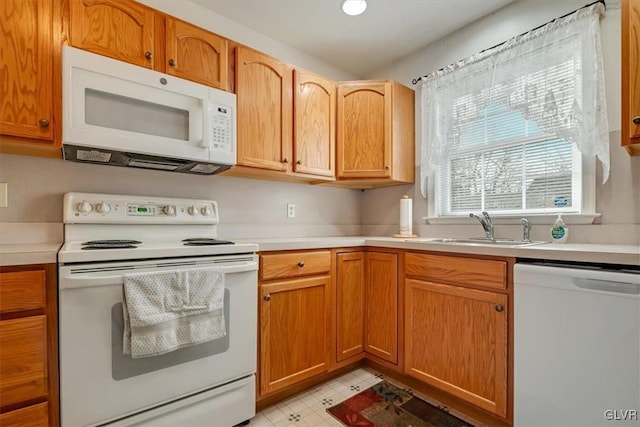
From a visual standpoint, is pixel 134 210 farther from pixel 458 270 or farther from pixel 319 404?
pixel 458 270

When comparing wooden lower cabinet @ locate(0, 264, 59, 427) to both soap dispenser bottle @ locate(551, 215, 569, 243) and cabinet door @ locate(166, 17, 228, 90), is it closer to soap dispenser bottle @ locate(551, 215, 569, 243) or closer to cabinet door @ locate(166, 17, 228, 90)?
cabinet door @ locate(166, 17, 228, 90)

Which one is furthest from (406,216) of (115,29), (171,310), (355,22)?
(115,29)

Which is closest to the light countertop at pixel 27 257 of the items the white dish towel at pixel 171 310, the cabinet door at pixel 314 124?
the white dish towel at pixel 171 310

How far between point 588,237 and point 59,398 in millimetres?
2521

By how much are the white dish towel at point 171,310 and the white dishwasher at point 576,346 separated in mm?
1358

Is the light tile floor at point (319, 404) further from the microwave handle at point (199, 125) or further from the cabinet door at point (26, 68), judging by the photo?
the cabinet door at point (26, 68)

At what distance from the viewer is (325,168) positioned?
230 cm

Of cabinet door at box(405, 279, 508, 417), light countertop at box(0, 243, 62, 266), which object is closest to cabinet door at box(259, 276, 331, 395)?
cabinet door at box(405, 279, 508, 417)

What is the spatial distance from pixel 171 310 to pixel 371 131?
5.94 ft

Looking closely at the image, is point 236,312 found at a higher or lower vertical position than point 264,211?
lower

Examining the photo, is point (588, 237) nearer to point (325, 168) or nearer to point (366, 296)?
point (366, 296)

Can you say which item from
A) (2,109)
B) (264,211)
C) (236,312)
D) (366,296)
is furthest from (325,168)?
(2,109)

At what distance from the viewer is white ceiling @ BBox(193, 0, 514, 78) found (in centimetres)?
199

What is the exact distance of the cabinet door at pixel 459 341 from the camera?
1.46m
